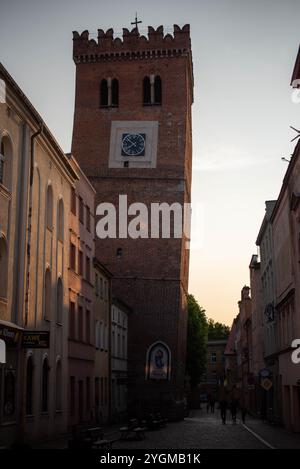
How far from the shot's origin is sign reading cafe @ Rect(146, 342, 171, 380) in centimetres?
5184

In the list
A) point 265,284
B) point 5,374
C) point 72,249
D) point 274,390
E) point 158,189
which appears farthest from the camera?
point 158,189

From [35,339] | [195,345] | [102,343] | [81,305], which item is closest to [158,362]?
[102,343]

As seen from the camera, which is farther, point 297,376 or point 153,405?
point 153,405

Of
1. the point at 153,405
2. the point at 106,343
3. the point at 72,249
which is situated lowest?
the point at 153,405

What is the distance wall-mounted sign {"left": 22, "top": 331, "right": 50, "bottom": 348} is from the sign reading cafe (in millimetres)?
31410

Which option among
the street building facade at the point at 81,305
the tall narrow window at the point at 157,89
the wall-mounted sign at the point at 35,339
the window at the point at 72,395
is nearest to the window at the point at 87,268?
the street building facade at the point at 81,305

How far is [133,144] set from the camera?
183 ft

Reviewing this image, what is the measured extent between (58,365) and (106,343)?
14.1 metres

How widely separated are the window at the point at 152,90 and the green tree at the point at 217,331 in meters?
110

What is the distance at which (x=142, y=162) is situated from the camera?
181ft

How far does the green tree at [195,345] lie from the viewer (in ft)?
250

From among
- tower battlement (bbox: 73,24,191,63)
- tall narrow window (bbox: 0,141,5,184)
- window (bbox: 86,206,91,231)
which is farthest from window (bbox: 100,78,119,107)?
tall narrow window (bbox: 0,141,5,184)
